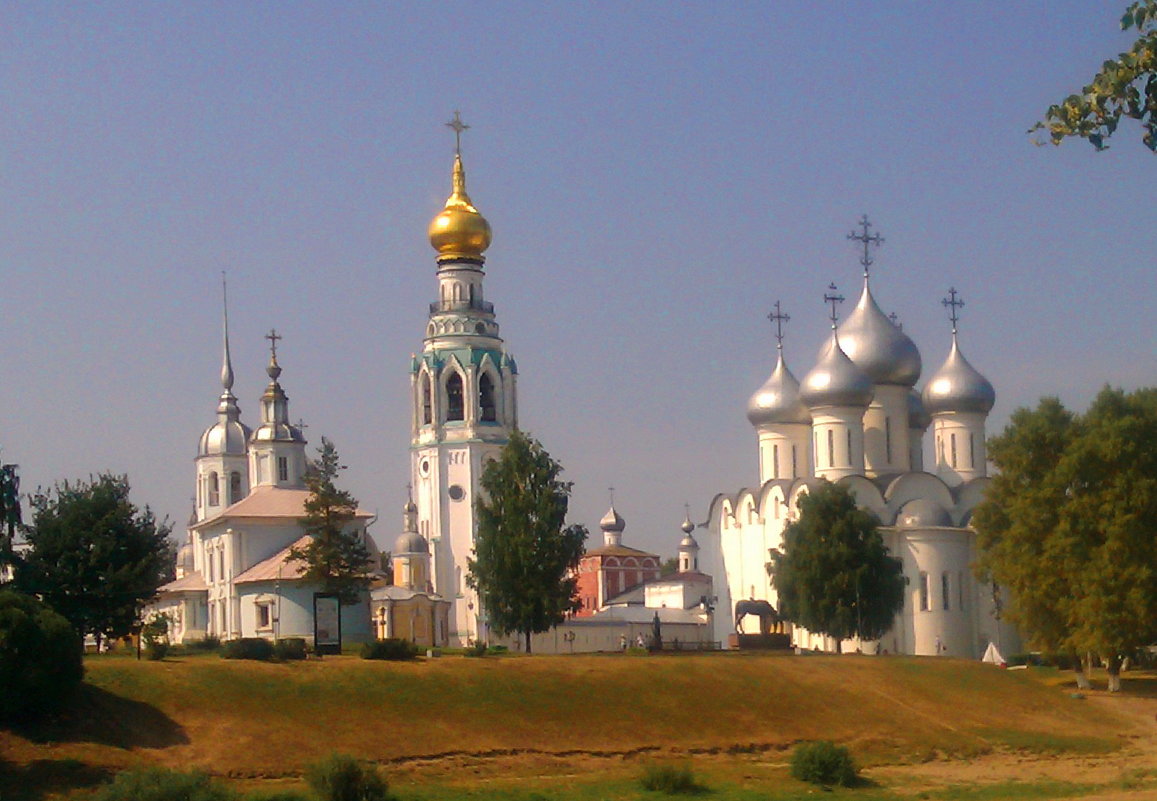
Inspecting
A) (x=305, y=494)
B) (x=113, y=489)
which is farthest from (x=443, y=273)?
(x=113, y=489)

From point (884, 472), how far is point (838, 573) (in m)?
13.3

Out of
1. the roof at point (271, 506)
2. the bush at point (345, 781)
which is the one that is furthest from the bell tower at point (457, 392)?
the bush at point (345, 781)

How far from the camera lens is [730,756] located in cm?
3888

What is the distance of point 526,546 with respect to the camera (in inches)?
2194

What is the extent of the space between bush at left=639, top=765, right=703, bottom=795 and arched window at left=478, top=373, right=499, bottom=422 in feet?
142

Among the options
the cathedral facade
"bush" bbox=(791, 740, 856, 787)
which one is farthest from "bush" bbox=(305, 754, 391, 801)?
the cathedral facade

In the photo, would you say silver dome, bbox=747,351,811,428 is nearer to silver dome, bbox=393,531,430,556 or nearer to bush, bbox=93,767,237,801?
silver dome, bbox=393,531,430,556

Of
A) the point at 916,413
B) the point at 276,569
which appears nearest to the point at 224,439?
the point at 276,569

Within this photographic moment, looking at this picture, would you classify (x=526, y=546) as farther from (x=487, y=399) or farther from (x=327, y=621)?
(x=487, y=399)

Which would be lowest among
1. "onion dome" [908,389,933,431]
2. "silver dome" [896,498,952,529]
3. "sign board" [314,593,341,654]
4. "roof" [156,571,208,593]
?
"sign board" [314,593,341,654]

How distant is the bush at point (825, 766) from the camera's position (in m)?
35.9

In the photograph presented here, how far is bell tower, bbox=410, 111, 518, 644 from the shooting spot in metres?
76.4

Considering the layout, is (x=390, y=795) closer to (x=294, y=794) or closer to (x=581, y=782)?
(x=294, y=794)

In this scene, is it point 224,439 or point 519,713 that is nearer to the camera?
point 519,713
